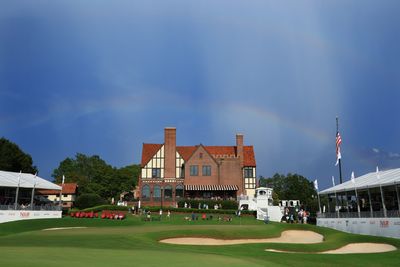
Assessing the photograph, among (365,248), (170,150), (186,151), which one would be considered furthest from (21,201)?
(365,248)

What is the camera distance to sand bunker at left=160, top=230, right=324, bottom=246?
33.6m

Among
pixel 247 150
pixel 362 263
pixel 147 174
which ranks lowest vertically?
pixel 362 263

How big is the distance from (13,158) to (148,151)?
2536cm

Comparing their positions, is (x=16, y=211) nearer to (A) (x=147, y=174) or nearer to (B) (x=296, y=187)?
(A) (x=147, y=174)

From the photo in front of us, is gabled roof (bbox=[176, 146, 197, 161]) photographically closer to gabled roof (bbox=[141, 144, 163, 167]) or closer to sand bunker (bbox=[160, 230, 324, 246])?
gabled roof (bbox=[141, 144, 163, 167])

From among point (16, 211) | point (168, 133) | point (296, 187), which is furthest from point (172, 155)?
point (296, 187)

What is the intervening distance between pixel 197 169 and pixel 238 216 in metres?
22.0

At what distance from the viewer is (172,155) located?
83.1 meters

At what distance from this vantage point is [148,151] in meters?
85.6

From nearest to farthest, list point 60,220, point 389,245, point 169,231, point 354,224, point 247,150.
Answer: point 389,245, point 169,231, point 354,224, point 60,220, point 247,150

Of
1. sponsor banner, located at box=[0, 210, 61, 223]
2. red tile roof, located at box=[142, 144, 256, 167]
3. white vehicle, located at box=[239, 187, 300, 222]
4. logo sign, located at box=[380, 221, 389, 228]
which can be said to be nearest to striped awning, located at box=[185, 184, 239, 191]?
red tile roof, located at box=[142, 144, 256, 167]

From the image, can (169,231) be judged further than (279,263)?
Yes

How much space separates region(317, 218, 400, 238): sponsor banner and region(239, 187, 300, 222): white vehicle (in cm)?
1417

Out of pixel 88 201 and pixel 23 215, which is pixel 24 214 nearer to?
pixel 23 215
